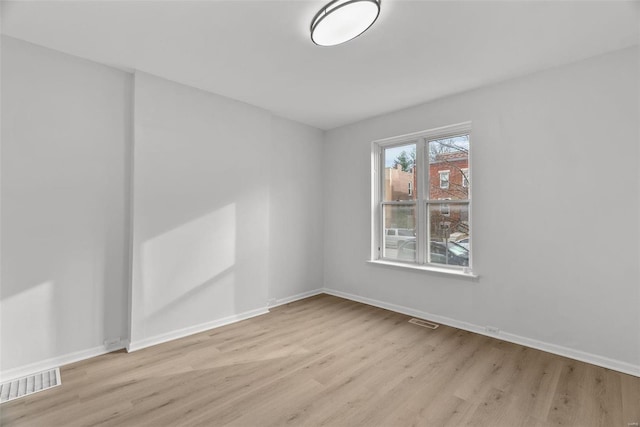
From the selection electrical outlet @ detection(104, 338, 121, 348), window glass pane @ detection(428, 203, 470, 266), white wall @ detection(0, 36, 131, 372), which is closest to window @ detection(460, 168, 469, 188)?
window glass pane @ detection(428, 203, 470, 266)

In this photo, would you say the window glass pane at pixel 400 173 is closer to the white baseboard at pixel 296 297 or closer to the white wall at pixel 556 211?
the white wall at pixel 556 211

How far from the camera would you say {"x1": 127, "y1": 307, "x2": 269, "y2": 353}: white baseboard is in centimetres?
295

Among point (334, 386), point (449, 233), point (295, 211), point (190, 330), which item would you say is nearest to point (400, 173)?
point (449, 233)

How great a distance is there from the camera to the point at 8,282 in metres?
2.42

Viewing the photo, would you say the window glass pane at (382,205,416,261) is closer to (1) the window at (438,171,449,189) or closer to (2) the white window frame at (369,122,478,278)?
(2) the white window frame at (369,122,478,278)

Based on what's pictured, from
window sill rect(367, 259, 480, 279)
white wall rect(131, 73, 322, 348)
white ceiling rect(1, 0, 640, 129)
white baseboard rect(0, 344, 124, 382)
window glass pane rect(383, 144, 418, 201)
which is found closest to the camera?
white ceiling rect(1, 0, 640, 129)

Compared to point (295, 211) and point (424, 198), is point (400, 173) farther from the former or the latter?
point (295, 211)

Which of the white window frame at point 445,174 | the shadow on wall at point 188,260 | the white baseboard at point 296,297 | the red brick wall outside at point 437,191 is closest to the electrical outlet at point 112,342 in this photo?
the shadow on wall at point 188,260

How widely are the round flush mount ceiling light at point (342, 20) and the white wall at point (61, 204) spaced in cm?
214

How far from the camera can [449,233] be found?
3.75 metres

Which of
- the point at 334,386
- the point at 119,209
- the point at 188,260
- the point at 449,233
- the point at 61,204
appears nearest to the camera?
the point at 334,386

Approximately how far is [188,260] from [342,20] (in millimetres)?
2778

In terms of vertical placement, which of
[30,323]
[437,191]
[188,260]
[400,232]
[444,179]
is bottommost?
[30,323]

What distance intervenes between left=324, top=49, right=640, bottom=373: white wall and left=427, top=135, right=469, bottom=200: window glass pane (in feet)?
0.70
